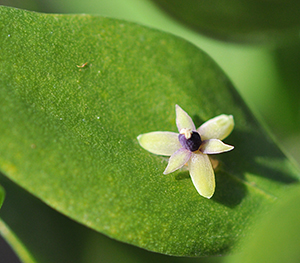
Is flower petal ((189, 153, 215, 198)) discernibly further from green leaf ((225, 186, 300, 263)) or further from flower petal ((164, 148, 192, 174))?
green leaf ((225, 186, 300, 263))

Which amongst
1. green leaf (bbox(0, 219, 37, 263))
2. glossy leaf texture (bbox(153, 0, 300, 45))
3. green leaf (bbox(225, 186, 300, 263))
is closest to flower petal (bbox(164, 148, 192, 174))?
green leaf (bbox(225, 186, 300, 263))

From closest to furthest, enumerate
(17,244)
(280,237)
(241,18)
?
(280,237) → (17,244) → (241,18)

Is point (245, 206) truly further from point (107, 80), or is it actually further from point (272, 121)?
point (272, 121)

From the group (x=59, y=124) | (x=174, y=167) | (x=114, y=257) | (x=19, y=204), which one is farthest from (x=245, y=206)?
(x=19, y=204)

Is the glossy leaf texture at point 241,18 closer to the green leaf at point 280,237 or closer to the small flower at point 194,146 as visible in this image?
the small flower at point 194,146

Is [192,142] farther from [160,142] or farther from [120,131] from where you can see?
[120,131]

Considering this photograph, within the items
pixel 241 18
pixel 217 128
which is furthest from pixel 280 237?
pixel 241 18
